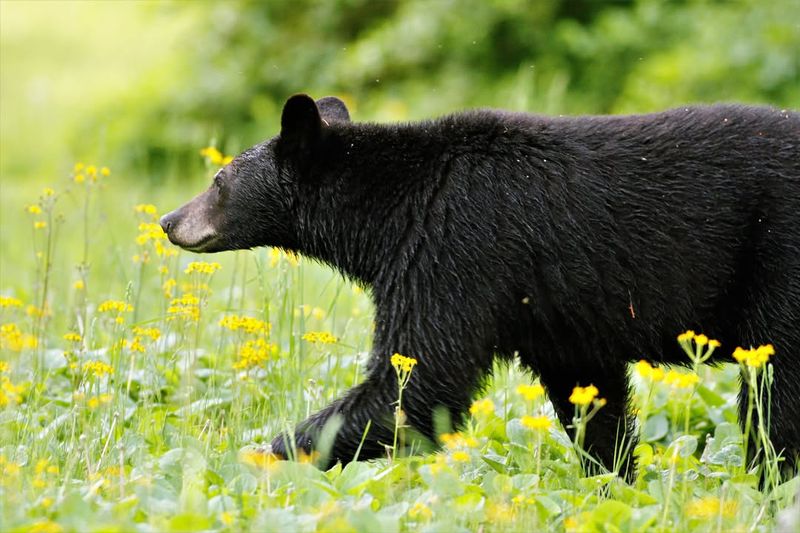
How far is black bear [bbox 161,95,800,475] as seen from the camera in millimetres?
4332

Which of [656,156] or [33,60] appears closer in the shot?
[656,156]

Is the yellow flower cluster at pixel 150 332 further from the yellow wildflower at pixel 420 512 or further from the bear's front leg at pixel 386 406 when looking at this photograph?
the yellow wildflower at pixel 420 512

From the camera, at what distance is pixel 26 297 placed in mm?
7656

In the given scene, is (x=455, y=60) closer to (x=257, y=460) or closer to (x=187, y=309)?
(x=187, y=309)

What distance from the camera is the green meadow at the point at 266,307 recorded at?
143 inches

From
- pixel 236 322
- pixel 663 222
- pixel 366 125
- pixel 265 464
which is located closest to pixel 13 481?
pixel 265 464

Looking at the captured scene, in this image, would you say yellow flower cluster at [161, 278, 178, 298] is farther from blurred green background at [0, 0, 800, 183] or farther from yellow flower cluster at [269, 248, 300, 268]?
blurred green background at [0, 0, 800, 183]

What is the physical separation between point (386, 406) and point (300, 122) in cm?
124

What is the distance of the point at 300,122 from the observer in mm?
4809

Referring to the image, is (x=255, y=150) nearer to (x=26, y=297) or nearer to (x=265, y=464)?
(x=265, y=464)

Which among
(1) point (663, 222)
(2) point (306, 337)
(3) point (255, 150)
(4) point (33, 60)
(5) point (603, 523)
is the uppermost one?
(4) point (33, 60)

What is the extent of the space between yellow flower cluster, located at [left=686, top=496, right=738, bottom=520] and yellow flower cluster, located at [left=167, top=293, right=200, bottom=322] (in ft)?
6.78

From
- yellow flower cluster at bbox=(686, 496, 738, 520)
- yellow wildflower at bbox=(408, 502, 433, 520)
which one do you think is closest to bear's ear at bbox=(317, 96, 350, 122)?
yellow wildflower at bbox=(408, 502, 433, 520)

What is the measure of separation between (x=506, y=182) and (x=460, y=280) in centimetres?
44
